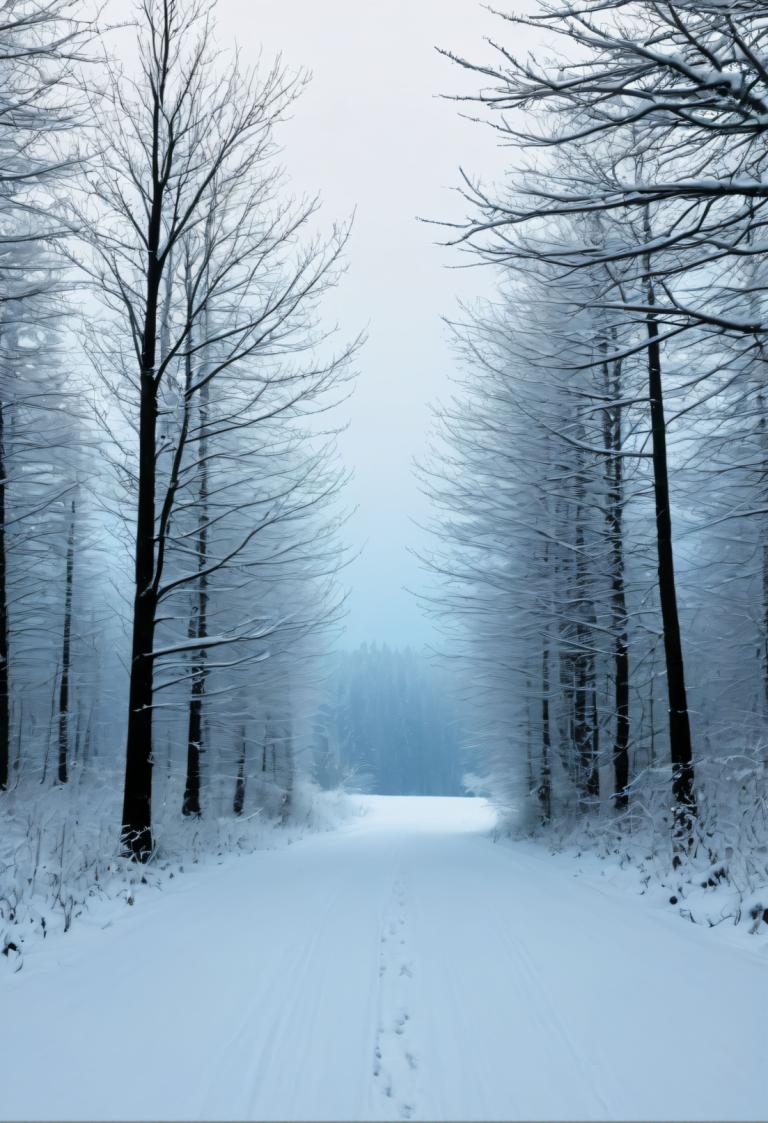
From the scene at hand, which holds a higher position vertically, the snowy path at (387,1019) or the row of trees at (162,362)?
the row of trees at (162,362)

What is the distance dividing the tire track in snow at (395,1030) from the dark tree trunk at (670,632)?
13.1 feet

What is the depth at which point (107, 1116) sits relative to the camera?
260 centimetres

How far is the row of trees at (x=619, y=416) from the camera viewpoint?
432 cm

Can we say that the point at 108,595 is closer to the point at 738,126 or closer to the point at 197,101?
the point at 197,101

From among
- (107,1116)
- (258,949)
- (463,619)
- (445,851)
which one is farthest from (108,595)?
(107,1116)

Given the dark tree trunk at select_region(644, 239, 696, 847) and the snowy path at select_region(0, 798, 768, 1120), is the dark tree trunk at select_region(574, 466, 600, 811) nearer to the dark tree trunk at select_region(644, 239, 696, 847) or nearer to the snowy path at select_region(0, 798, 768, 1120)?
the dark tree trunk at select_region(644, 239, 696, 847)

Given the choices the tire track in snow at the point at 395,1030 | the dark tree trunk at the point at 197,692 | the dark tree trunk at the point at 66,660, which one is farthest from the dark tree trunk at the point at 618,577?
the dark tree trunk at the point at 66,660

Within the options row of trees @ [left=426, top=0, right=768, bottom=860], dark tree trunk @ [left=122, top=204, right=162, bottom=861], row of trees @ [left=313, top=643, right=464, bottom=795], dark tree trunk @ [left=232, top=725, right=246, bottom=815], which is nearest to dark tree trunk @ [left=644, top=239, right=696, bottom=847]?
row of trees @ [left=426, top=0, right=768, bottom=860]

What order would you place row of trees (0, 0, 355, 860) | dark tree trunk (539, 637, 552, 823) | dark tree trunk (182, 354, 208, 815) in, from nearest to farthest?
1. row of trees (0, 0, 355, 860)
2. dark tree trunk (182, 354, 208, 815)
3. dark tree trunk (539, 637, 552, 823)

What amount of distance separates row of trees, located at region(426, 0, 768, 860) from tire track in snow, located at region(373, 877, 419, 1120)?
3.83 meters

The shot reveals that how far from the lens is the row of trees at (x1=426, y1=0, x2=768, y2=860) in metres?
4.32

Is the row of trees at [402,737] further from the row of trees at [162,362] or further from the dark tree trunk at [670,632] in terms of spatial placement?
the dark tree trunk at [670,632]

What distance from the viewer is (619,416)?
38.3ft

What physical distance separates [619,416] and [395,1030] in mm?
10431
